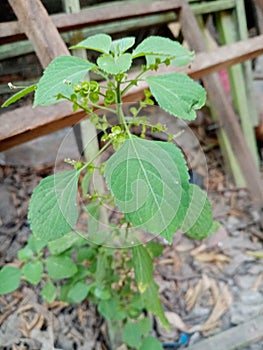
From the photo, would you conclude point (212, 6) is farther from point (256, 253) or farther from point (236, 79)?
point (256, 253)

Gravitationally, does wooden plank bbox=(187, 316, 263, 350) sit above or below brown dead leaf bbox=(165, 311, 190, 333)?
below

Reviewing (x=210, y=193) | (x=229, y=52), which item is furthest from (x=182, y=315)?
(x=229, y=52)

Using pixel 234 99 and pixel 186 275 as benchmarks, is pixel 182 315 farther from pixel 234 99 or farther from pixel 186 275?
pixel 234 99

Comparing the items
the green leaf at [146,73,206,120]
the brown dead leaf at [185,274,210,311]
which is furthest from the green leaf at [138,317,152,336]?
the green leaf at [146,73,206,120]

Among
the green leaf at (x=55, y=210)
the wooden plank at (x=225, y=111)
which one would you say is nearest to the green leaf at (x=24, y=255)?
the green leaf at (x=55, y=210)

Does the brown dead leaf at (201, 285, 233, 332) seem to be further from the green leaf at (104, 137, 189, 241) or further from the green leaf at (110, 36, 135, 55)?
the green leaf at (110, 36, 135, 55)

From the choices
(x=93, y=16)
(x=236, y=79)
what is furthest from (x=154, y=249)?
(x=236, y=79)
